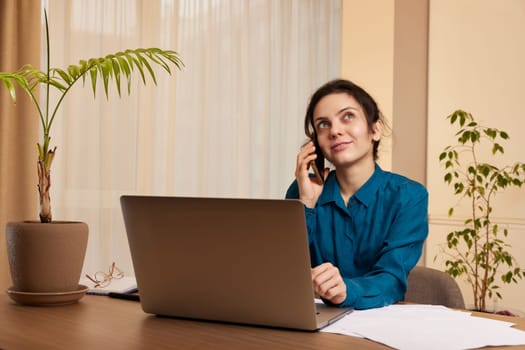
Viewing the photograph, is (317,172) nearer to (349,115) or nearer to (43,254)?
(349,115)

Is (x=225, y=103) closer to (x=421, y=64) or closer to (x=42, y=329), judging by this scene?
(x=421, y=64)

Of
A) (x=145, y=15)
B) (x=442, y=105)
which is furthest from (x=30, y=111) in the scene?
(x=442, y=105)

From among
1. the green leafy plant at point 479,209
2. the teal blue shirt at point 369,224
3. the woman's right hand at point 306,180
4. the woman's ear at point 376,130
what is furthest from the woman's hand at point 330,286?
the green leafy plant at point 479,209

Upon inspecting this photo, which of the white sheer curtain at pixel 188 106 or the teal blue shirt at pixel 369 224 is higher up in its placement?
the white sheer curtain at pixel 188 106

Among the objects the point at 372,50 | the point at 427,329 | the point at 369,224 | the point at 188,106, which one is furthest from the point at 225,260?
the point at 372,50

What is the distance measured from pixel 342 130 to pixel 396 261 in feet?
1.40

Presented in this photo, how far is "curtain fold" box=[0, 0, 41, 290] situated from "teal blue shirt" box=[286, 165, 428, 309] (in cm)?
177

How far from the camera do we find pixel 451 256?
446 centimetres

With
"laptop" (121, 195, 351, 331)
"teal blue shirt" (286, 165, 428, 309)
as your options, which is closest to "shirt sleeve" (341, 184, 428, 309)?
"teal blue shirt" (286, 165, 428, 309)

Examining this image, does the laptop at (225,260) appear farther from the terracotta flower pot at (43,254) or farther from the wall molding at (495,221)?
the wall molding at (495,221)

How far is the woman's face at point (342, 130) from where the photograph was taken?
184cm

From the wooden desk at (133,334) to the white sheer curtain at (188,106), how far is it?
2285 millimetres

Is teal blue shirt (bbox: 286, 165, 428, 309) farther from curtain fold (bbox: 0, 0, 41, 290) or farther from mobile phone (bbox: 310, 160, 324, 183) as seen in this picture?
curtain fold (bbox: 0, 0, 41, 290)

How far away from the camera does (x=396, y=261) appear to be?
160 cm
